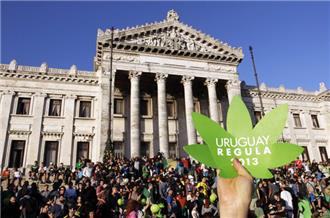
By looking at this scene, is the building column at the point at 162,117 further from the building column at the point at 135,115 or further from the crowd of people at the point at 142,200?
the crowd of people at the point at 142,200

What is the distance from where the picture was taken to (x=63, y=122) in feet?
82.2

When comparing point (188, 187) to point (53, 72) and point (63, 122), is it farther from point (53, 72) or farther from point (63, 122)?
point (53, 72)

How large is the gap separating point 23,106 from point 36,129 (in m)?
2.62

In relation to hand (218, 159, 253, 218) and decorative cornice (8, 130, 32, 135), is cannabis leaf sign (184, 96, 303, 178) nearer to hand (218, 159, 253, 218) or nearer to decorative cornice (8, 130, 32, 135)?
hand (218, 159, 253, 218)

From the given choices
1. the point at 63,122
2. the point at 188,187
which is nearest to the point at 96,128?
the point at 63,122

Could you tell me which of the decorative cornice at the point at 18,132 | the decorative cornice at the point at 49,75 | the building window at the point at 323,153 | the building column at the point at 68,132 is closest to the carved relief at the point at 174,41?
the decorative cornice at the point at 49,75

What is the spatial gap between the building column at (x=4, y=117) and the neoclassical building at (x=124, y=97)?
72 mm

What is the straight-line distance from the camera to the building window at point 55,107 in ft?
83.0

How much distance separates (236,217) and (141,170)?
54.4 feet

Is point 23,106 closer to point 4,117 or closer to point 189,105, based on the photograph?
point 4,117

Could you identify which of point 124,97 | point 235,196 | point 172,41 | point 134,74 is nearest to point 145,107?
point 124,97

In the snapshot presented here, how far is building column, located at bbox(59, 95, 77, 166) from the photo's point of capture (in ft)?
78.9

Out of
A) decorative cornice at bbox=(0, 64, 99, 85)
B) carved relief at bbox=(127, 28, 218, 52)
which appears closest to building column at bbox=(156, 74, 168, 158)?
carved relief at bbox=(127, 28, 218, 52)

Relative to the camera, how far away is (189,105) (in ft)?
85.4
